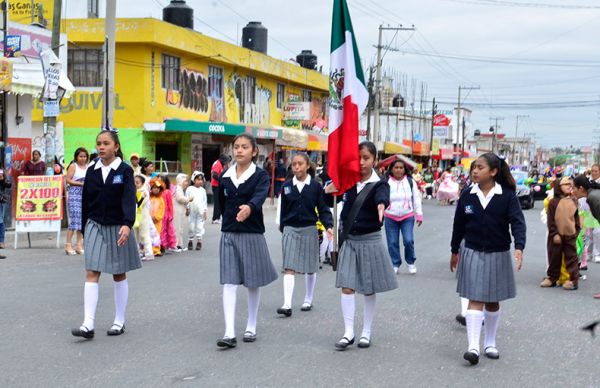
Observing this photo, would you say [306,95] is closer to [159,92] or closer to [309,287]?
[159,92]

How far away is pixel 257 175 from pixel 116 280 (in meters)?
1.63

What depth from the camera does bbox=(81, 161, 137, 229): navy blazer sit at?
743 centimetres

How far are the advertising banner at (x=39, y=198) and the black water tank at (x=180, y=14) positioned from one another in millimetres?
21846

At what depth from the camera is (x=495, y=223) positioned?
6.95 meters

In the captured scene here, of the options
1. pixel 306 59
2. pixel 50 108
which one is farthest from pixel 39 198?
pixel 306 59

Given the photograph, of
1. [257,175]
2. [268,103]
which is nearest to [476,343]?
[257,175]

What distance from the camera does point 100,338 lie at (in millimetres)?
7395

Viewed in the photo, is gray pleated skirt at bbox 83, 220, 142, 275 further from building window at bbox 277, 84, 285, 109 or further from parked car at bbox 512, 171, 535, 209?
building window at bbox 277, 84, 285, 109

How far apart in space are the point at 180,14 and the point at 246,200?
30.3 metres

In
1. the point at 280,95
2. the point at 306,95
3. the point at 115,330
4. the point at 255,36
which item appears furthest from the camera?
the point at 306,95

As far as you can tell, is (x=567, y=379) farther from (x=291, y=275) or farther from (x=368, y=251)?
(x=291, y=275)

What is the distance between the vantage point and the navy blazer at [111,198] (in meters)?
7.43

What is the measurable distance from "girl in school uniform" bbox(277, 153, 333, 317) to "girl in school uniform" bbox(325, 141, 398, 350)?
Result: 1710mm

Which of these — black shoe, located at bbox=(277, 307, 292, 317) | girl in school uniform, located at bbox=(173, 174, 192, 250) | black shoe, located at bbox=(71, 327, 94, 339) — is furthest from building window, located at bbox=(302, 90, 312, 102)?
black shoe, located at bbox=(71, 327, 94, 339)
